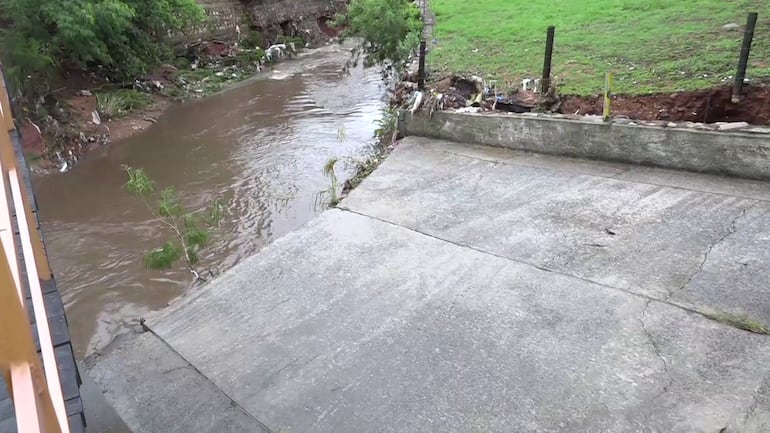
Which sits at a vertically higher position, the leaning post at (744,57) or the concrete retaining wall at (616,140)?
the leaning post at (744,57)

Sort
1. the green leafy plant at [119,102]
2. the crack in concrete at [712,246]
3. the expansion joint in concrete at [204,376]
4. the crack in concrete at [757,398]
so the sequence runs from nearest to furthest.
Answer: the crack in concrete at [757,398]
the expansion joint in concrete at [204,376]
the crack in concrete at [712,246]
the green leafy plant at [119,102]

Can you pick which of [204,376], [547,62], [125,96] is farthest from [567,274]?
[125,96]

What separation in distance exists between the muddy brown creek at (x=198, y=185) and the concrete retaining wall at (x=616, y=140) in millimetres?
2235

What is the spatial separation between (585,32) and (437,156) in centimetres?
556

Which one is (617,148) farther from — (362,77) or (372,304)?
(362,77)

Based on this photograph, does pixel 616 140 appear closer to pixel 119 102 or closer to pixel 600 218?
pixel 600 218

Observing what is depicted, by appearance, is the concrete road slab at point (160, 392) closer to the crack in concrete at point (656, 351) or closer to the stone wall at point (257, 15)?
the crack in concrete at point (656, 351)

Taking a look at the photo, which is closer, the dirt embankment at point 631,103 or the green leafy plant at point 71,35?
the dirt embankment at point 631,103

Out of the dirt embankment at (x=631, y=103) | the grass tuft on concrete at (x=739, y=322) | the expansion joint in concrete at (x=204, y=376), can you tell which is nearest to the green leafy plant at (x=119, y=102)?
the dirt embankment at (x=631, y=103)

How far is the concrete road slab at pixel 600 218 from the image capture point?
3.93 metres

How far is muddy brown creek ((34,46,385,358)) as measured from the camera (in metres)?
6.07

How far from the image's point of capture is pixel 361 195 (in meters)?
6.32

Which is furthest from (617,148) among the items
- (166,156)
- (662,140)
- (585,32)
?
(166,156)

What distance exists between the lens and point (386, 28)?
36.4ft
